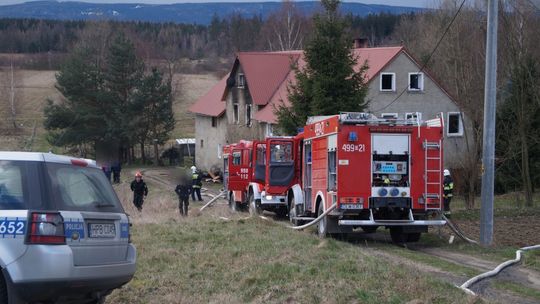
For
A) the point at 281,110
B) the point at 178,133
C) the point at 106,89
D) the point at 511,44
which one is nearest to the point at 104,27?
the point at 178,133

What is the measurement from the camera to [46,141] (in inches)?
2598

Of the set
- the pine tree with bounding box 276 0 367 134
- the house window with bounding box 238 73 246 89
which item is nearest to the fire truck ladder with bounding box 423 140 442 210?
the pine tree with bounding box 276 0 367 134

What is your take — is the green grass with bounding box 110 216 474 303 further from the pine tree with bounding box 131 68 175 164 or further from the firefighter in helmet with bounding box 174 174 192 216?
the pine tree with bounding box 131 68 175 164

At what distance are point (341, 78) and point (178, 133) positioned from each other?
5223 centimetres

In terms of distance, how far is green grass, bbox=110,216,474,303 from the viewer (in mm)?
9484

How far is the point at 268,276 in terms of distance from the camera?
34.3 ft

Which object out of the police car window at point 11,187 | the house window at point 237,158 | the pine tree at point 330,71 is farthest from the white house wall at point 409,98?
the police car window at point 11,187

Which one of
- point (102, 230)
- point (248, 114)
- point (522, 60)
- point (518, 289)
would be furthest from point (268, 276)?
point (248, 114)

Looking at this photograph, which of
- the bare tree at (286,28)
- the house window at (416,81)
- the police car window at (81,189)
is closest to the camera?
the police car window at (81,189)

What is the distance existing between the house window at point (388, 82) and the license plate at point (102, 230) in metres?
39.6

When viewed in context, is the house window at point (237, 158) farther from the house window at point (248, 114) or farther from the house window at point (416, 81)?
the house window at point (248, 114)

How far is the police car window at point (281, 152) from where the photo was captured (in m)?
24.0

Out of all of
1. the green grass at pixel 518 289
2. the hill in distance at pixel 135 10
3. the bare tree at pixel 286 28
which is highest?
the hill in distance at pixel 135 10

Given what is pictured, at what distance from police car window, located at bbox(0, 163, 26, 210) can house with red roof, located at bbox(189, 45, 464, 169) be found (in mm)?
29521
